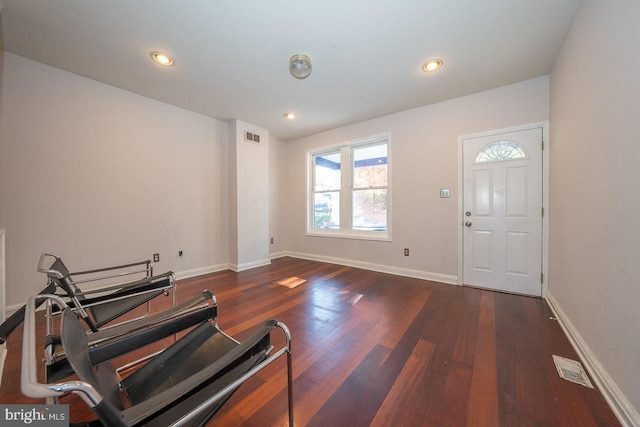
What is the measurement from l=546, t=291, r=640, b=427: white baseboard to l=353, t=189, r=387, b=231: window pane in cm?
235

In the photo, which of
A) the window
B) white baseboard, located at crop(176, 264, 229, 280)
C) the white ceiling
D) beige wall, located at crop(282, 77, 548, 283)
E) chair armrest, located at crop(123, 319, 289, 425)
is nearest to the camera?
chair armrest, located at crop(123, 319, 289, 425)

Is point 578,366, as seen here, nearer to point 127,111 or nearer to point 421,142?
point 421,142

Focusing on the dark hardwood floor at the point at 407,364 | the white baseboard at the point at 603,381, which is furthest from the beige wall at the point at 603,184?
the dark hardwood floor at the point at 407,364

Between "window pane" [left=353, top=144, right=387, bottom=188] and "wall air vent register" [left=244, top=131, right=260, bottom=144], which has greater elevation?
"wall air vent register" [left=244, top=131, right=260, bottom=144]

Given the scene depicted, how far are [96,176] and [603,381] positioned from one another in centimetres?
472

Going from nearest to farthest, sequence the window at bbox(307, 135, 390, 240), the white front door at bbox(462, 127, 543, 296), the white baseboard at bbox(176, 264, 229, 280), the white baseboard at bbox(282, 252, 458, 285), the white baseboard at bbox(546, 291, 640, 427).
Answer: the white baseboard at bbox(546, 291, 640, 427) → the white front door at bbox(462, 127, 543, 296) → the white baseboard at bbox(282, 252, 458, 285) → the white baseboard at bbox(176, 264, 229, 280) → the window at bbox(307, 135, 390, 240)

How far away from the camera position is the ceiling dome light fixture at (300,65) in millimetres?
2266

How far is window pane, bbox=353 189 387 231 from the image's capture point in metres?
3.90

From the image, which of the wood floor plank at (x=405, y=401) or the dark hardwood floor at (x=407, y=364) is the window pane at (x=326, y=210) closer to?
the dark hardwood floor at (x=407, y=364)

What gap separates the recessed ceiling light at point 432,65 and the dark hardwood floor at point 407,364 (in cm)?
256

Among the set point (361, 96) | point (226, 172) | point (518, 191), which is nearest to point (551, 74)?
point (518, 191)

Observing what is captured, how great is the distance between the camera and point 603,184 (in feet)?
4.66

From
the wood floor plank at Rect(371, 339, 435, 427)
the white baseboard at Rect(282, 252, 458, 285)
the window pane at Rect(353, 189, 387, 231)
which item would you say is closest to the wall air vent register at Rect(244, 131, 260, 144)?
the window pane at Rect(353, 189, 387, 231)

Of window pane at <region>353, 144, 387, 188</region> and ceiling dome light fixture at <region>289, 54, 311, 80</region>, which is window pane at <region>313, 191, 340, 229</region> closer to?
window pane at <region>353, 144, 387, 188</region>
